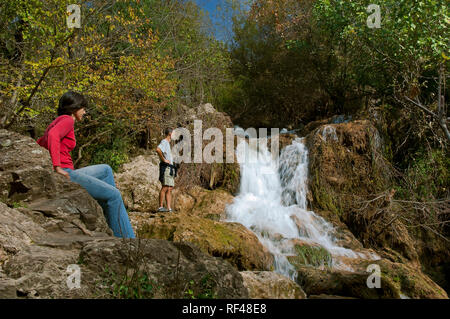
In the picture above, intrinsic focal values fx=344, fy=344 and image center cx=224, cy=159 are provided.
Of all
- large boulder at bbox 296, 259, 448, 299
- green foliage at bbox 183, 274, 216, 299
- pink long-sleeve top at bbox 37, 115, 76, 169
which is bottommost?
large boulder at bbox 296, 259, 448, 299

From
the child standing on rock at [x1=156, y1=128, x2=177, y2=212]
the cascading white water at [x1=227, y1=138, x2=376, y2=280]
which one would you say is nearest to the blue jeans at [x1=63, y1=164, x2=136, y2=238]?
the child standing on rock at [x1=156, y1=128, x2=177, y2=212]

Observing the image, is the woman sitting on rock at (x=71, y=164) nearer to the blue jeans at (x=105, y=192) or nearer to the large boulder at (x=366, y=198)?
the blue jeans at (x=105, y=192)

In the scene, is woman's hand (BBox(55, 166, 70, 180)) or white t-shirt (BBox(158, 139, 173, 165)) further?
white t-shirt (BBox(158, 139, 173, 165))

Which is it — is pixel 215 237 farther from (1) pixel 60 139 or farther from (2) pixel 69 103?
(2) pixel 69 103

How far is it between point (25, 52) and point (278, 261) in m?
7.14

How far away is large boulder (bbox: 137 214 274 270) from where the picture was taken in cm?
561

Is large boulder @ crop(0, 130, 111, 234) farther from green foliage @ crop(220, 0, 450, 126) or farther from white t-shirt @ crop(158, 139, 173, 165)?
green foliage @ crop(220, 0, 450, 126)

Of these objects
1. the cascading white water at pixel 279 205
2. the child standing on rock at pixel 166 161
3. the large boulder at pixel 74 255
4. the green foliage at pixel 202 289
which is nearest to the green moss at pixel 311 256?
the cascading white water at pixel 279 205

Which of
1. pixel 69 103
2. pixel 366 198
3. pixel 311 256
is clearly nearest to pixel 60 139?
pixel 69 103

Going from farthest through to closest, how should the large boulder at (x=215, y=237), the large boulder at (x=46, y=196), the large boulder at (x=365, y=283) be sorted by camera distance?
the large boulder at (x=215, y=237) < the large boulder at (x=365, y=283) < the large boulder at (x=46, y=196)

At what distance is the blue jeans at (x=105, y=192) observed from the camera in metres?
3.58

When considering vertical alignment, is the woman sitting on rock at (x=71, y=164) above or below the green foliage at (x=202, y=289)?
above

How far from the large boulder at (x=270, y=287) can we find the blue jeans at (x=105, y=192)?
1348mm
